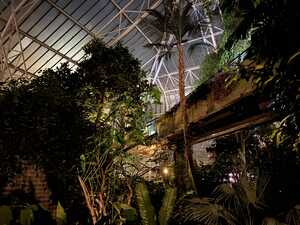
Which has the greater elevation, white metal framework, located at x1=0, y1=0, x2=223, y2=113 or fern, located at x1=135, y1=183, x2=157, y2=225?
white metal framework, located at x1=0, y1=0, x2=223, y2=113

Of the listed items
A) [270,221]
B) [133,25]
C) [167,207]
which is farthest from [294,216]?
[133,25]

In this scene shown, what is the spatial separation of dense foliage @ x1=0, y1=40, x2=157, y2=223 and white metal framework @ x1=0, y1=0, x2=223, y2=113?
5.18 metres

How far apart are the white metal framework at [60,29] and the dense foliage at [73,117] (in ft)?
17.0

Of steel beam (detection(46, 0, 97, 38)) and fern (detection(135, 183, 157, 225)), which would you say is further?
steel beam (detection(46, 0, 97, 38))

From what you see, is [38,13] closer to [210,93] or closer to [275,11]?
[210,93]

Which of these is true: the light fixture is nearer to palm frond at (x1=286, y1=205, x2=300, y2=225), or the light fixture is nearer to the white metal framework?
palm frond at (x1=286, y1=205, x2=300, y2=225)

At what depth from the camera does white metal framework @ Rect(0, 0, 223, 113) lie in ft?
36.4

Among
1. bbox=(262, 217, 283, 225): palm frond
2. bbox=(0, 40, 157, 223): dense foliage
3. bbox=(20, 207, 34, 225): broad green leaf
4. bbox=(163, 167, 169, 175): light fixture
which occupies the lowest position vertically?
bbox=(262, 217, 283, 225): palm frond

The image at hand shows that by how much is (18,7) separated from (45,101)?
6.67 meters

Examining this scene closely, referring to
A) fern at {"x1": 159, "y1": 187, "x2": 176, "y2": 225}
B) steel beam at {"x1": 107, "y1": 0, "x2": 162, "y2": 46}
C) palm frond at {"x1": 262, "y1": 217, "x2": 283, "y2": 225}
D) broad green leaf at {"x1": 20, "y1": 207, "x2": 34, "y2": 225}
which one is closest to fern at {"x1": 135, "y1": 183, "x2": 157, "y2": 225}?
fern at {"x1": 159, "y1": 187, "x2": 176, "y2": 225}

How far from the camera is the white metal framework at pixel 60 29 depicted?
11.1m

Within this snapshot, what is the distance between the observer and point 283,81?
239cm

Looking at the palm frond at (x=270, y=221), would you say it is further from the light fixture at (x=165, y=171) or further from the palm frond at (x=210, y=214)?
the light fixture at (x=165, y=171)

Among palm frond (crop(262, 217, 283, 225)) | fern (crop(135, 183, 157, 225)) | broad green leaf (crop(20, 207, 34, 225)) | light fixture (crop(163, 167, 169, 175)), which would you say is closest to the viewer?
palm frond (crop(262, 217, 283, 225))
